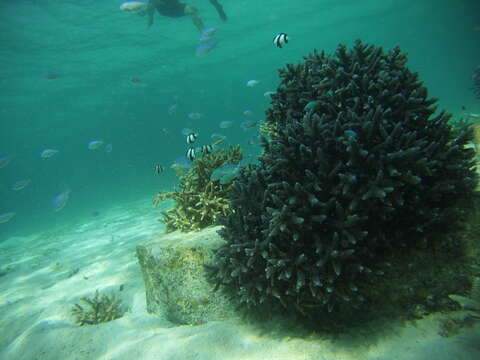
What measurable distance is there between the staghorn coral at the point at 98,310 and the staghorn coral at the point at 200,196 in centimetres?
202

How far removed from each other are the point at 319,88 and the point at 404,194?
215 centimetres

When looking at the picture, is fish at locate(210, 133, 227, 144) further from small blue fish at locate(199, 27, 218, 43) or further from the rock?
small blue fish at locate(199, 27, 218, 43)

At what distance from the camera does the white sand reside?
260 centimetres

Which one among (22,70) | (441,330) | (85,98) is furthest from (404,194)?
(85,98)

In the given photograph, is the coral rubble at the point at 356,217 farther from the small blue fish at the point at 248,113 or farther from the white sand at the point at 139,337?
the small blue fish at the point at 248,113

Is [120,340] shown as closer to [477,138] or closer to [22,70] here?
[477,138]

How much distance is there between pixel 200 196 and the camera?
5109 millimetres

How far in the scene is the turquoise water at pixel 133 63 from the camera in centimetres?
2169

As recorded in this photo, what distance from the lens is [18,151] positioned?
249 ft

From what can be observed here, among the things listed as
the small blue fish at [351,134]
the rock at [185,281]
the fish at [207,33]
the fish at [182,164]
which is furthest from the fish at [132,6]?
the small blue fish at [351,134]

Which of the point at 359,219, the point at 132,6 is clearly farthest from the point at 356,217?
the point at 132,6

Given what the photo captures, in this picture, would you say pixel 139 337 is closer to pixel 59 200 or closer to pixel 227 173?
pixel 227 173

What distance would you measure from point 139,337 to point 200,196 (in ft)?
8.37

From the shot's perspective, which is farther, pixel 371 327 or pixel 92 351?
pixel 92 351
